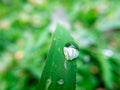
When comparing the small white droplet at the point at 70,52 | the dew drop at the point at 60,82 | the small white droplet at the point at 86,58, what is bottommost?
the small white droplet at the point at 86,58

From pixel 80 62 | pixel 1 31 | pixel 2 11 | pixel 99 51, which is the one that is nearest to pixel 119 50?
pixel 99 51

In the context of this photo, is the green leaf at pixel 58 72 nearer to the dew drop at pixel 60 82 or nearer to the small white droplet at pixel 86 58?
the dew drop at pixel 60 82

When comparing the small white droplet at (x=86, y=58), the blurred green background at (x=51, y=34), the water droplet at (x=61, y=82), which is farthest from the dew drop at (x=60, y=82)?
the small white droplet at (x=86, y=58)

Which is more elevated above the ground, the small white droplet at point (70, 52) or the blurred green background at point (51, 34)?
the small white droplet at point (70, 52)

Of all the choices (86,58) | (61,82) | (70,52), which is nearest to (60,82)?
(61,82)

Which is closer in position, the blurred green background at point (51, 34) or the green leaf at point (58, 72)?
the green leaf at point (58, 72)

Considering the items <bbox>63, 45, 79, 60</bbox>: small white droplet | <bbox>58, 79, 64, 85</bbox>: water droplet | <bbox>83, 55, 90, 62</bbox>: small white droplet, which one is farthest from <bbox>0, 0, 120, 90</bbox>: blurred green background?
<bbox>58, 79, 64, 85</bbox>: water droplet

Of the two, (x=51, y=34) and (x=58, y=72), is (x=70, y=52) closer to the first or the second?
(x=58, y=72)

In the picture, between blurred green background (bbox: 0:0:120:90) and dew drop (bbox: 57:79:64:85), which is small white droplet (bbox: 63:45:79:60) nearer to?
dew drop (bbox: 57:79:64:85)
